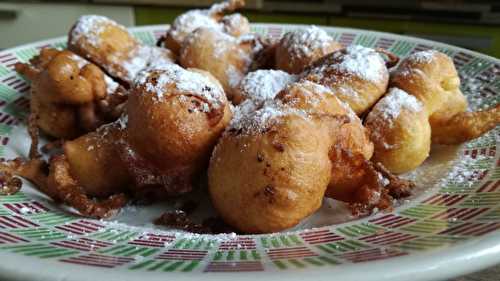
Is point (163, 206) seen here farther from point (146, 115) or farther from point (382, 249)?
point (382, 249)

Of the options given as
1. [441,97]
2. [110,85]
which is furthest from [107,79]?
[441,97]

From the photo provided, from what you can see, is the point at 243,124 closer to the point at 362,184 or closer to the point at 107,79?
the point at 362,184

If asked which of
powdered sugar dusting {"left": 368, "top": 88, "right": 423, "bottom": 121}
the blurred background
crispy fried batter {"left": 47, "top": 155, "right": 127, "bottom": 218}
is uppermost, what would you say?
powdered sugar dusting {"left": 368, "top": 88, "right": 423, "bottom": 121}

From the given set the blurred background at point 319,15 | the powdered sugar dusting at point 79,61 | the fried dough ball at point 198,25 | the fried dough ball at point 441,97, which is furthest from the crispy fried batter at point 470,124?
the blurred background at point 319,15

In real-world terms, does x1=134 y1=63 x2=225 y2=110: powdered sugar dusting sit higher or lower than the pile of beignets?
higher

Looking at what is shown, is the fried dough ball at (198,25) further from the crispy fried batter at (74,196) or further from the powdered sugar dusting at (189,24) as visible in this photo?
the crispy fried batter at (74,196)

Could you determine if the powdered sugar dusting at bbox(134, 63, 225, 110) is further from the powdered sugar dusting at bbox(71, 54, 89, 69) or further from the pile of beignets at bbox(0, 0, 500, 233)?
the powdered sugar dusting at bbox(71, 54, 89, 69)

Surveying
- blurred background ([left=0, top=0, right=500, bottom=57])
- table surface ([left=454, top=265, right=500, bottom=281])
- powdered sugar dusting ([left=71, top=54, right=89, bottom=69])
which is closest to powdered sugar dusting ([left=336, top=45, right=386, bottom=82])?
table surface ([left=454, top=265, right=500, bottom=281])

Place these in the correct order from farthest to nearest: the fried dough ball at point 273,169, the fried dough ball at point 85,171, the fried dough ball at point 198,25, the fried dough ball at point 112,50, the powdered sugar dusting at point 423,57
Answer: the fried dough ball at point 198,25, the fried dough ball at point 112,50, the powdered sugar dusting at point 423,57, the fried dough ball at point 85,171, the fried dough ball at point 273,169

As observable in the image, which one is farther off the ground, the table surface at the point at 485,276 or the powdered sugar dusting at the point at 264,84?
the powdered sugar dusting at the point at 264,84
